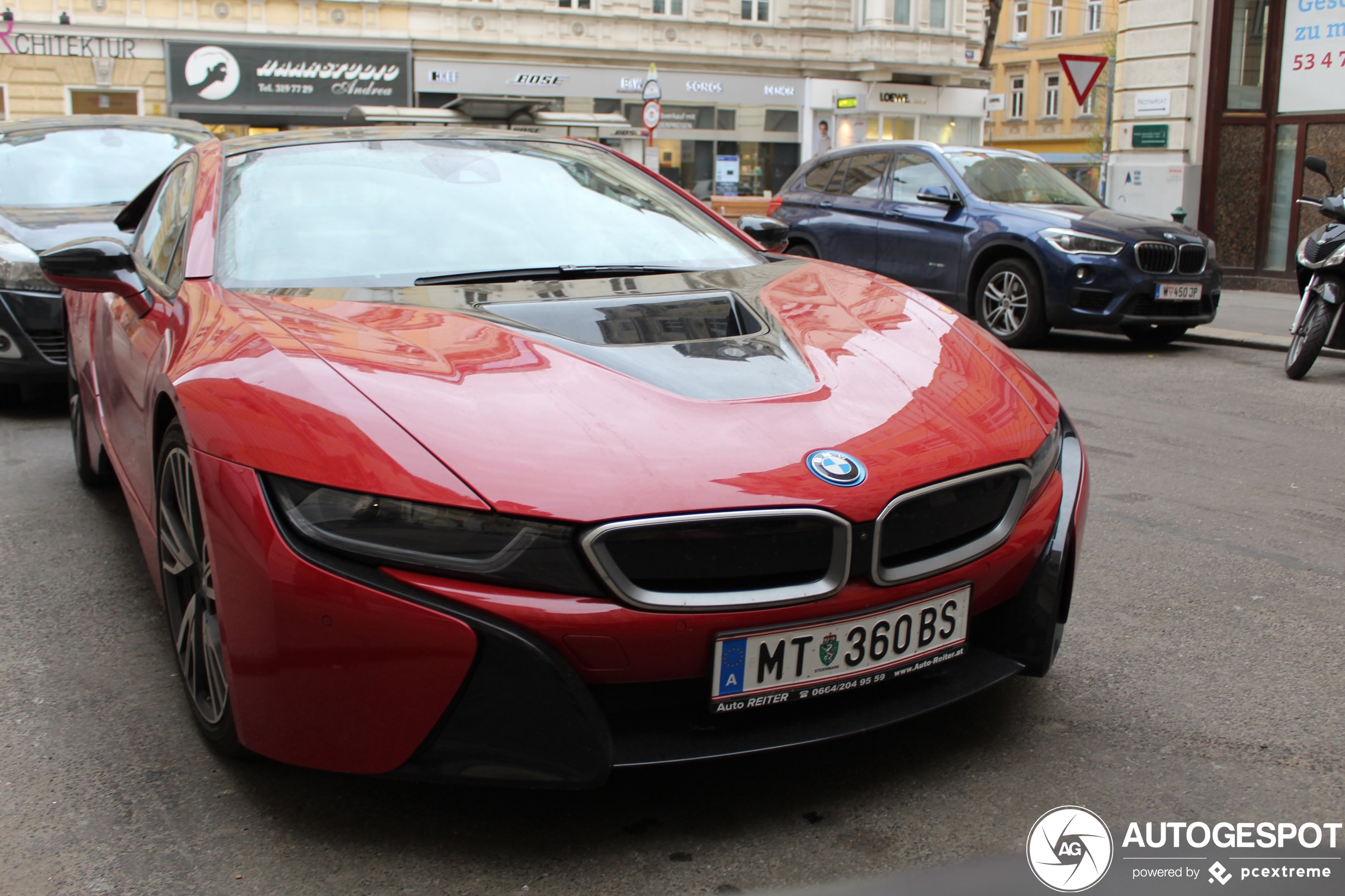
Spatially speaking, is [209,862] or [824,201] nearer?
[209,862]

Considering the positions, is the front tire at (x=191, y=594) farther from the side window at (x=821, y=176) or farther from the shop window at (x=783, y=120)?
the shop window at (x=783, y=120)

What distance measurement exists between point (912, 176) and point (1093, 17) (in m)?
46.8

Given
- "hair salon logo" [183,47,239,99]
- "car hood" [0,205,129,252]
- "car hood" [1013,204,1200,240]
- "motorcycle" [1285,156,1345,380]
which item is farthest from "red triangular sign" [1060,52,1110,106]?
"hair salon logo" [183,47,239,99]

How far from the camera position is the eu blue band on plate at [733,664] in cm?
207

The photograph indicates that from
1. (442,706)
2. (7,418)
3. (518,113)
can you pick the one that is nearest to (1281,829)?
(442,706)

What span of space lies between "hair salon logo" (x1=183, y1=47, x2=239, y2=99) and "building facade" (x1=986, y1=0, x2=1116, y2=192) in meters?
32.1

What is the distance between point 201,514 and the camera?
2.29 metres

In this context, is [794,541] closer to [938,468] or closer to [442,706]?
[938,468]

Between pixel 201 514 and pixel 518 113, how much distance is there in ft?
59.3

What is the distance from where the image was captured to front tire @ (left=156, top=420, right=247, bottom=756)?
7.85 ft

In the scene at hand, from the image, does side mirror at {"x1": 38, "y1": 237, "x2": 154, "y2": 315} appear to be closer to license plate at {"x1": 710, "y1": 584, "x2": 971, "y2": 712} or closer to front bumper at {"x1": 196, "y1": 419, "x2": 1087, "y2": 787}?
front bumper at {"x1": 196, "y1": 419, "x2": 1087, "y2": 787}

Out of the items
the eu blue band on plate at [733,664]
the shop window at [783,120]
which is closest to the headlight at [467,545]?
the eu blue band on plate at [733,664]

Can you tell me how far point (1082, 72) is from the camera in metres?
13.4

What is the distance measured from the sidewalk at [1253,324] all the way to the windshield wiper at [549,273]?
21.1 feet
